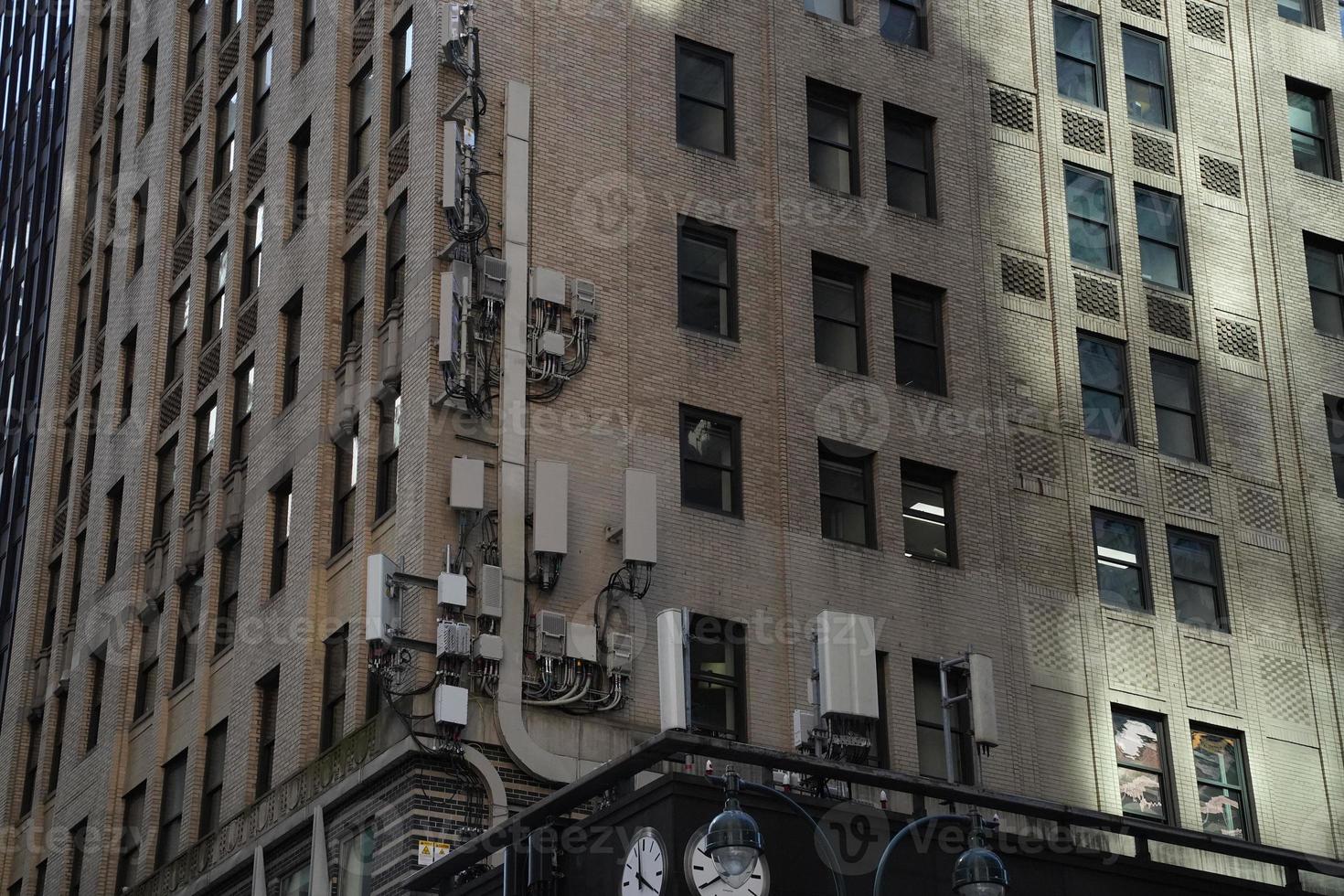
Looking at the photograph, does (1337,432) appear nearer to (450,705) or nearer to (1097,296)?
(1097,296)

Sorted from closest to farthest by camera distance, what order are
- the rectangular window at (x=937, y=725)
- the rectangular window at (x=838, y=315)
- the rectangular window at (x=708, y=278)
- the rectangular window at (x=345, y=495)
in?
the rectangular window at (x=937, y=725)
the rectangular window at (x=345, y=495)
the rectangular window at (x=708, y=278)
the rectangular window at (x=838, y=315)

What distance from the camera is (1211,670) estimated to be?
38781 millimetres

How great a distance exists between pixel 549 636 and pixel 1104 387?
44.0 feet

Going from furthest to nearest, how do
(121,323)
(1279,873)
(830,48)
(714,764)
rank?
(121,323) < (830,48) < (1279,873) < (714,764)

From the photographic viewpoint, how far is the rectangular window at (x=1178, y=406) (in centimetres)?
4094

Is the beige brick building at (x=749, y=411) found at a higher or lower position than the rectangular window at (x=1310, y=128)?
lower

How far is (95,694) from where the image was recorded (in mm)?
44781

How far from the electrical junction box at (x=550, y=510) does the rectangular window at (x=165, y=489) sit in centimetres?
1281

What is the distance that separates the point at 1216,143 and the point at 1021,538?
10714 mm

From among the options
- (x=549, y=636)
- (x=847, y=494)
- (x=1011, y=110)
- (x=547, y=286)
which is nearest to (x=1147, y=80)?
(x=1011, y=110)

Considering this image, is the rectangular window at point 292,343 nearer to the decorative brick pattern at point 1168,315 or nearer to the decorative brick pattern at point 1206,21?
the decorative brick pattern at point 1168,315

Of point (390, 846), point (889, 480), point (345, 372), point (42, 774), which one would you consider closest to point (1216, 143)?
point (889, 480)

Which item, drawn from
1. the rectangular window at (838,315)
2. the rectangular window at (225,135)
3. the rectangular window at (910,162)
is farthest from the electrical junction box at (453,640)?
the rectangular window at (225,135)

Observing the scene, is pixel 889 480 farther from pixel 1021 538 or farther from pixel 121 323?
pixel 121 323
